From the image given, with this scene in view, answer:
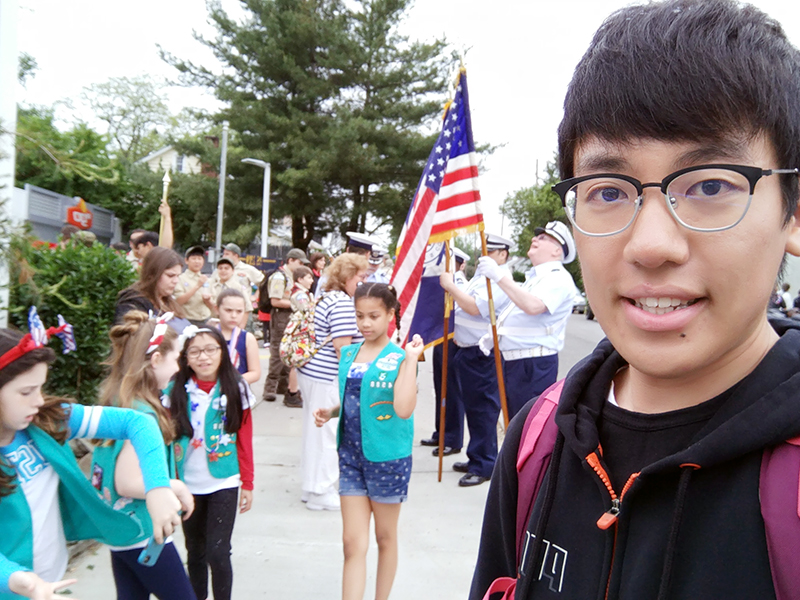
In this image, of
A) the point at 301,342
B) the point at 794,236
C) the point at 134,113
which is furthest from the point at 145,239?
the point at 134,113

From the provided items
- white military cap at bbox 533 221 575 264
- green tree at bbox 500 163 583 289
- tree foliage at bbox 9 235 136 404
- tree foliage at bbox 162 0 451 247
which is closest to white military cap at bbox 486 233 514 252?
white military cap at bbox 533 221 575 264

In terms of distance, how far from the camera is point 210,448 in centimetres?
336

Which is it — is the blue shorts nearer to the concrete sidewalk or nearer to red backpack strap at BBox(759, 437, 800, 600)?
the concrete sidewalk

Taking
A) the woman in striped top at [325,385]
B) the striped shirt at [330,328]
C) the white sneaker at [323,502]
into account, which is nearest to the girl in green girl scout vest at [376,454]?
the striped shirt at [330,328]

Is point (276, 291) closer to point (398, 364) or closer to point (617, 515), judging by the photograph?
point (398, 364)

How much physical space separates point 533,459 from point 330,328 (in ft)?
12.7

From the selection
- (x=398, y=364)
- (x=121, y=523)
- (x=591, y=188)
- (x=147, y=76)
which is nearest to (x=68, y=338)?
(x=121, y=523)

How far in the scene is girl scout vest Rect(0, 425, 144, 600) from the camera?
7.27 ft

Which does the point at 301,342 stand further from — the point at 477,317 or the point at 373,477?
the point at 373,477

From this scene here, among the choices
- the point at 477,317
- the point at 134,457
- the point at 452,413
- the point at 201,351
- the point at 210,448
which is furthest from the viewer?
the point at 452,413

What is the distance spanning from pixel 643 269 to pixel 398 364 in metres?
2.66

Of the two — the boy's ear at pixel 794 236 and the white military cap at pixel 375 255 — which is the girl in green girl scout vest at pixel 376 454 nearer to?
the boy's ear at pixel 794 236

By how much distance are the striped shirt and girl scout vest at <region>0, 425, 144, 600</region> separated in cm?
251

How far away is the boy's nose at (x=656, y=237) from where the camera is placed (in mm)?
Answer: 916
